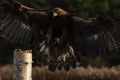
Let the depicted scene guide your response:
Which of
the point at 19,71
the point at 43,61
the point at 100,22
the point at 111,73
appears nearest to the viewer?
the point at 19,71

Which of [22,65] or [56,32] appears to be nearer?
[22,65]

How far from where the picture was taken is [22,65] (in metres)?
7.29

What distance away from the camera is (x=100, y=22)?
10461 millimetres

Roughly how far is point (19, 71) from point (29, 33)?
137 inches

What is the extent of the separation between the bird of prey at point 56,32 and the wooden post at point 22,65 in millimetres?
2027

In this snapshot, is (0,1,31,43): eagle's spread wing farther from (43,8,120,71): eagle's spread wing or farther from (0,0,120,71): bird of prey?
(43,8,120,71): eagle's spread wing

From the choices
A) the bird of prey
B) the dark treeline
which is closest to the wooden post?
the bird of prey

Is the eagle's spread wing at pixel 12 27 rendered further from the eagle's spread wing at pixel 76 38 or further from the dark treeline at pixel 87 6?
the dark treeline at pixel 87 6

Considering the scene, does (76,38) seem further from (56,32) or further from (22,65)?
(22,65)

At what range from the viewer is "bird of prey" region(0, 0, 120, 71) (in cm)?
982

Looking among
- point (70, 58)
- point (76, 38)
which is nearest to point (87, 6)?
point (76, 38)

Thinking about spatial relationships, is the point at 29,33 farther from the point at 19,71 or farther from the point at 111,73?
the point at 111,73

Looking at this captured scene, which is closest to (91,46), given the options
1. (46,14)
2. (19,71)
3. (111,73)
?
(46,14)

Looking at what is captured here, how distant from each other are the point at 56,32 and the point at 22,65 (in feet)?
9.03
